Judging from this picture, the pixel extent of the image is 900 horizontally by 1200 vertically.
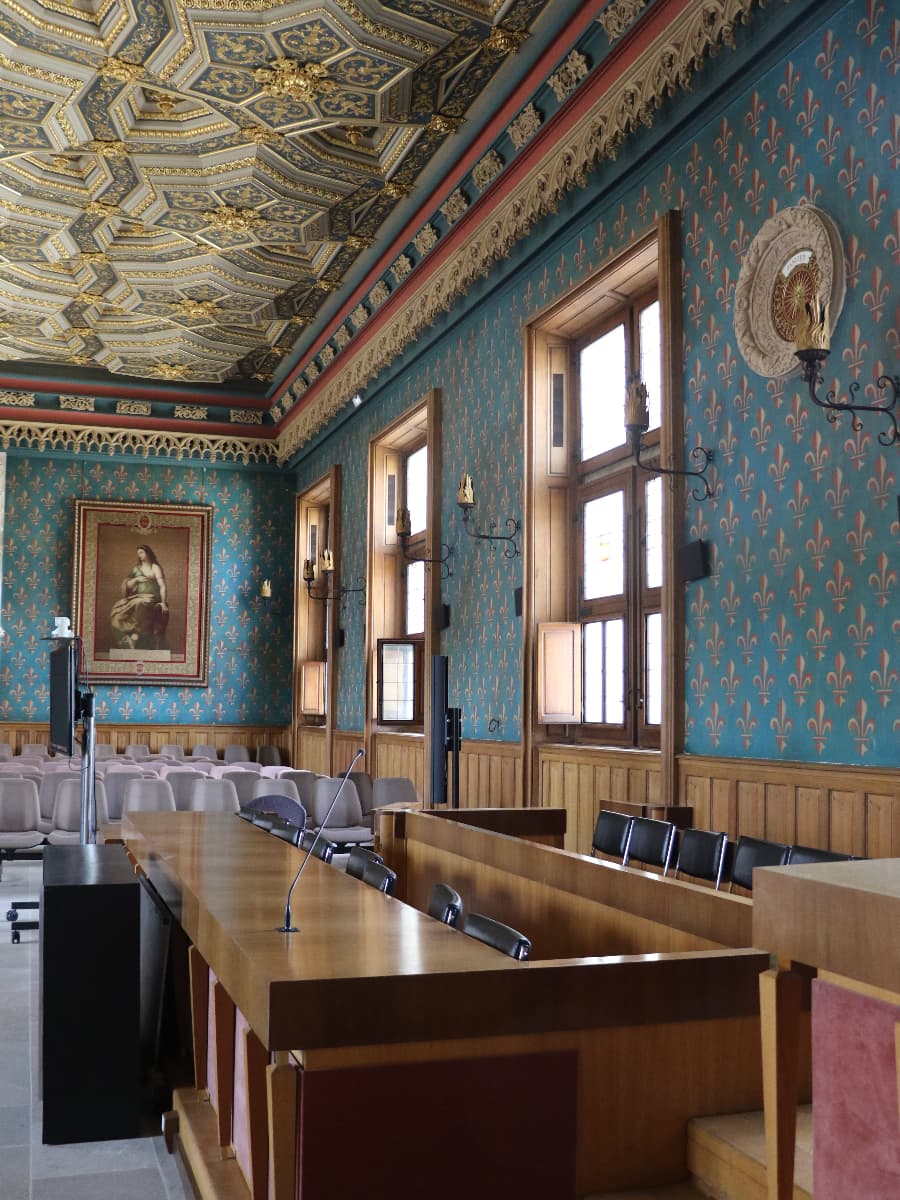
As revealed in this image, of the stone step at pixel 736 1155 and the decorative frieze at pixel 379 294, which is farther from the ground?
the decorative frieze at pixel 379 294

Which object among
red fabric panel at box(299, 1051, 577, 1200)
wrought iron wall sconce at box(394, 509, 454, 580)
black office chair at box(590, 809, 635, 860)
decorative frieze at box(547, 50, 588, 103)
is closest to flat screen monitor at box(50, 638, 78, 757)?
black office chair at box(590, 809, 635, 860)

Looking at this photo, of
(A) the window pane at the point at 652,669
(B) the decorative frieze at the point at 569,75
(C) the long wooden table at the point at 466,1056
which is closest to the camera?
(C) the long wooden table at the point at 466,1056

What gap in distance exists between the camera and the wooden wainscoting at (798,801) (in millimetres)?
5234

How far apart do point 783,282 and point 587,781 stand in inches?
141

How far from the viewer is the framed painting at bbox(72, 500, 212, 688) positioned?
17.2 metres

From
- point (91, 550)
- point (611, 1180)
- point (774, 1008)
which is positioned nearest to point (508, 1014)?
point (611, 1180)

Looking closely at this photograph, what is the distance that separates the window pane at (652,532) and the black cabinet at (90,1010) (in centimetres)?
494

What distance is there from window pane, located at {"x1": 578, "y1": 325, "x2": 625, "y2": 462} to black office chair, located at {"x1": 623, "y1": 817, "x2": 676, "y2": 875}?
358 centimetres

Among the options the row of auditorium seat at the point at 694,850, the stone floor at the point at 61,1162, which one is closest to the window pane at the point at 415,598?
the row of auditorium seat at the point at 694,850

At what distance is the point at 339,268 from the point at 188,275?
1778 mm

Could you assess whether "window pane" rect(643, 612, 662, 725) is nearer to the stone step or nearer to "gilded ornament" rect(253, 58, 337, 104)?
"gilded ornament" rect(253, 58, 337, 104)

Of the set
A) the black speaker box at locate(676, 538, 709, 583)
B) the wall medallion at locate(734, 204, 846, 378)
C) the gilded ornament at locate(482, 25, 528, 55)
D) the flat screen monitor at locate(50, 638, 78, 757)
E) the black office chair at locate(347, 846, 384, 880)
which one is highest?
the gilded ornament at locate(482, 25, 528, 55)

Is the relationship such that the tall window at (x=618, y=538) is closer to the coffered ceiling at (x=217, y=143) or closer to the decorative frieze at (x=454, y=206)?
the decorative frieze at (x=454, y=206)

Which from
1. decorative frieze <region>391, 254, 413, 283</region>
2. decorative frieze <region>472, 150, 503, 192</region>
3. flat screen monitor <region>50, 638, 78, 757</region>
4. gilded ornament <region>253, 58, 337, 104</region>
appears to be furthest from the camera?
decorative frieze <region>391, 254, 413, 283</region>
